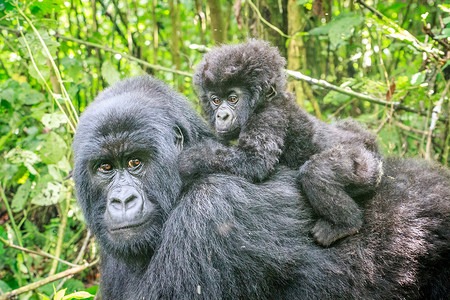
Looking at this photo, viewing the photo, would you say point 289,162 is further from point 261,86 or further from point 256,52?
point 256,52

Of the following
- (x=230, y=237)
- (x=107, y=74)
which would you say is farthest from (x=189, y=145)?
(x=107, y=74)

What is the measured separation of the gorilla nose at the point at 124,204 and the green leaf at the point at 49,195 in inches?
68.0

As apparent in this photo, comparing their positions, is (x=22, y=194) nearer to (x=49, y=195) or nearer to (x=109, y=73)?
(x=49, y=195)

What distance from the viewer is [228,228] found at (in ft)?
7.73

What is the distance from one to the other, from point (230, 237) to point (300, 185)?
1.89ft

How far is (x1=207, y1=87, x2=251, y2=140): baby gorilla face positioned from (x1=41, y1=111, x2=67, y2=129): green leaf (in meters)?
1.33

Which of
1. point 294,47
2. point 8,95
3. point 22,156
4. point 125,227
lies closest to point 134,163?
point 125,227

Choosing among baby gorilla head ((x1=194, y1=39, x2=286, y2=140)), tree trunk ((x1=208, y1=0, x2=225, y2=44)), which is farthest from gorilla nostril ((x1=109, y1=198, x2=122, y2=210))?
tree trunk ((x1=208, y1=0, x2=225, y2=44))

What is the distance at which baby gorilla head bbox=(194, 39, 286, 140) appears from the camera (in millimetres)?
3146

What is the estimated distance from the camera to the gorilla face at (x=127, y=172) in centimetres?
239

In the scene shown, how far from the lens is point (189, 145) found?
282 centimetres

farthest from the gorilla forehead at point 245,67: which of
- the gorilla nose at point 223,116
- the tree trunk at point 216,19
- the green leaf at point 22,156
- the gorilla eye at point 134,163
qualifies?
the tree trunk at point 216,19

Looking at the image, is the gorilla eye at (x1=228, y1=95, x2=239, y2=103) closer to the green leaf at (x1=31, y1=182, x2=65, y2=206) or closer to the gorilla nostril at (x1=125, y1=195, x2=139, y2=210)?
the gorilla nostril at (x1=125, y1=195, x2=139, y2=210)

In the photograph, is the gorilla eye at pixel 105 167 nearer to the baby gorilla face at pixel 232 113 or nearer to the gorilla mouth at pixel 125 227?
the gorilla mouth at pixel 125 227
